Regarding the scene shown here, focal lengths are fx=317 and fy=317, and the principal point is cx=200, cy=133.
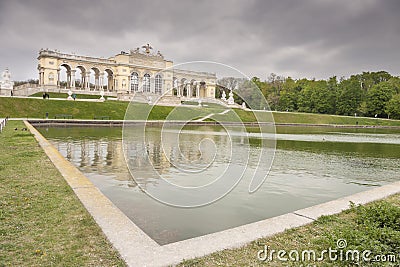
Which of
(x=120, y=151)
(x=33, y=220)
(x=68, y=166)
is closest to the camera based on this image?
(x=33, y=220)

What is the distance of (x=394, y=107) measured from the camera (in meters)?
77.4

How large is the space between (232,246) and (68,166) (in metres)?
6.50

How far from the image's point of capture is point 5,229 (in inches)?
168

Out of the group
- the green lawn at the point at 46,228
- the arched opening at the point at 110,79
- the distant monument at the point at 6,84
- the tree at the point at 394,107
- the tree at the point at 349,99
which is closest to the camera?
the green lawn at the point at 46,228

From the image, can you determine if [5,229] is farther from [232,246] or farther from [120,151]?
[120,151]

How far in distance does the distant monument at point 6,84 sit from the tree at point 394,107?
81821 mm

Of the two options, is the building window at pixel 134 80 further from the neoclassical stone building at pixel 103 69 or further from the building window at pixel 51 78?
the building window at pixel 51 78

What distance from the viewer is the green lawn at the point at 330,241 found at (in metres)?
3.53

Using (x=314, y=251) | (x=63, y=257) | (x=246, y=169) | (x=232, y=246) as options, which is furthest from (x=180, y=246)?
(x=246, y=169)

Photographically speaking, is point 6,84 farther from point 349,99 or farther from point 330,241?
point 349,99

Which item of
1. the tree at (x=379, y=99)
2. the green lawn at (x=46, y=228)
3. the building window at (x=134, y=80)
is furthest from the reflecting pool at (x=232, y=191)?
the tree at (x=379, y=99)

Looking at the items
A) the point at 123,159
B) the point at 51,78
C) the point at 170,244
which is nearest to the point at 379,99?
the point at 51,78

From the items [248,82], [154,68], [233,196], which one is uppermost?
[154,68]

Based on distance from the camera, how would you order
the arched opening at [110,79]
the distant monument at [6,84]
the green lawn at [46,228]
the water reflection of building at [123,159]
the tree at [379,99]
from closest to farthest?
1. the green lawn at [46,228]
2. the water reflection of building at [123,159]
3. the distant monument at [6,84]
4. the arched opening at [110,79]
5. the tree at [379,99]
